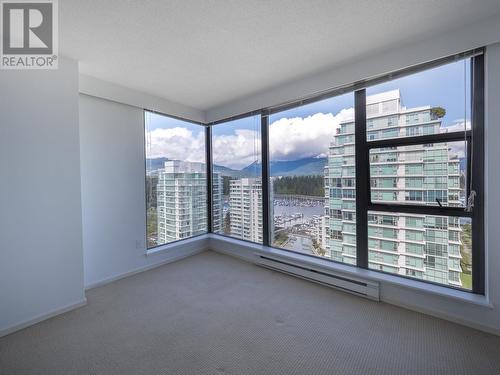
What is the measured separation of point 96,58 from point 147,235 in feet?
7.66

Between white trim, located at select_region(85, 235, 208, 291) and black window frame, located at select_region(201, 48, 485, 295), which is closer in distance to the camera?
black window frame, located at select_region(201, 48, 485, 295)

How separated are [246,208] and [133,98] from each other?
2.37m

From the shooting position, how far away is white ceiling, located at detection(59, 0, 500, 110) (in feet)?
5.35

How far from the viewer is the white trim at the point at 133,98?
263 centimetres

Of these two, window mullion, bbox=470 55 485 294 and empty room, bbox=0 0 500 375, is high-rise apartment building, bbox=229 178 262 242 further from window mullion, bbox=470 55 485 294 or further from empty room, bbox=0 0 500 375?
window mullion, bbox=470 55 485 294

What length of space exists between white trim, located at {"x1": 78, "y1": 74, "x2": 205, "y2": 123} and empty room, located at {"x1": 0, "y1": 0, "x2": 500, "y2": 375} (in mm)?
24

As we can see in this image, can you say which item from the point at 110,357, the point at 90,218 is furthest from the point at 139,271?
the point at 110,357

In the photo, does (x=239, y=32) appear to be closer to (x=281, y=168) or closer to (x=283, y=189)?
(x=281, y=168)

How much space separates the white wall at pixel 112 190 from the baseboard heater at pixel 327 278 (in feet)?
6.05

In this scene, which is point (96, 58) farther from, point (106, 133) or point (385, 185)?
point (385, 185)

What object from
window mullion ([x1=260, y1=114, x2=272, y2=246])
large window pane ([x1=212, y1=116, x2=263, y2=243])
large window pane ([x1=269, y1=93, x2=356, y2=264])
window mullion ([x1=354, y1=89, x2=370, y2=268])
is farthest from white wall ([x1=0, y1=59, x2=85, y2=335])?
window mullion ([x1=354, y1=89, x2=370, y2=268])

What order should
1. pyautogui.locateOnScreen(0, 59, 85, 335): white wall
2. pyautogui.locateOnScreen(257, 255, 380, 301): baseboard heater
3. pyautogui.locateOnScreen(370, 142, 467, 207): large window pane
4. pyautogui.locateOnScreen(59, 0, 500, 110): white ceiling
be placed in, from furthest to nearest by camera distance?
pyautogui.locateOnScreen(257, 255, 380, 301): baseboard heater
pyautogui.locateOnScreen(370, 142, 467, 207): large window pane
pyautogui.locateOnScreen(0, 59, 85, 335): white wall
pyautogui.locateOnScreen(59, 0, 500, 110): white ceiling

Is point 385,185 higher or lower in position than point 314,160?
lower

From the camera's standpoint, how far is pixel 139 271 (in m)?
3.16
